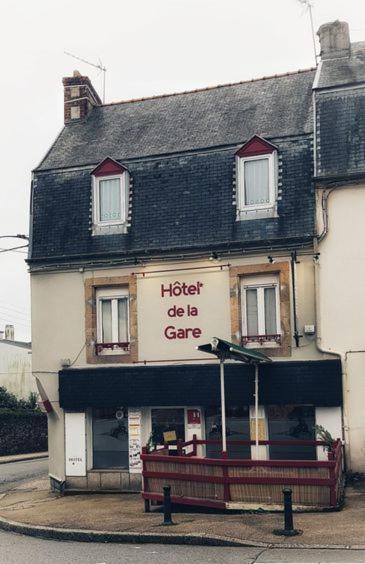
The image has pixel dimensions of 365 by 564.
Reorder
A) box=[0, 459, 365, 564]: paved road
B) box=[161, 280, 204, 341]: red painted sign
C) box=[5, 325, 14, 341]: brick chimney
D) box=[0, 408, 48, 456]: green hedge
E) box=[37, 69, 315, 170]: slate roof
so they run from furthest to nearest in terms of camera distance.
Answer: box=[5, 325, 14, 341]: brick chimney < box=[0, 408, 48, 456]: green hedge < box=[37, 69, 315, 170]: slate roof < box=[161, 280, 204, 341]: red painted sign < box=[0, 459, 365, 564]: paved road

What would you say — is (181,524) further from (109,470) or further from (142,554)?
(109,470)

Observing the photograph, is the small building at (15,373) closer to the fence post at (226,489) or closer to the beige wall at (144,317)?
the beige wall at (144,317)

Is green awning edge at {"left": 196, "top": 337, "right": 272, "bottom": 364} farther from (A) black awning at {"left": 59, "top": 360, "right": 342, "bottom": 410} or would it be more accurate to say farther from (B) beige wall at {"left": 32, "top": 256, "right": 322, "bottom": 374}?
(B) beige wall at {"left": 32, "top": 256, "right": 322, "bottom": 374}

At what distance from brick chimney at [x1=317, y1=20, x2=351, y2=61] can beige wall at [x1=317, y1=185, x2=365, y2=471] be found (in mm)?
5033

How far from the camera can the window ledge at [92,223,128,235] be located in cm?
1919

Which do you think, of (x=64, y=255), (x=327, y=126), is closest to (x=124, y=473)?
(x=64, y=255)

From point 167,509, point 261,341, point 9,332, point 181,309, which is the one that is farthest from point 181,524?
point 9,332

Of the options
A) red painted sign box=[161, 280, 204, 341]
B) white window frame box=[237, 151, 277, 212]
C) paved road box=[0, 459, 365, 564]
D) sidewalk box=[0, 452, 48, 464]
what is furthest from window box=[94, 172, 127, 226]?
sidewalk box=[0, 452, 48, 464]

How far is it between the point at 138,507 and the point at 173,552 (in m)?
4.31

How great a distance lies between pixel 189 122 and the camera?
20.8 metres

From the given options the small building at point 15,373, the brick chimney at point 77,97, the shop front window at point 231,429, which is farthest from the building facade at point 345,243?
the small building at point 15,373

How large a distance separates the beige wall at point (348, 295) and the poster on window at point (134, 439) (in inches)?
200

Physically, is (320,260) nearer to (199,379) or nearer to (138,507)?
(199,379)

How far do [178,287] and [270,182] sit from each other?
3.40 metres
